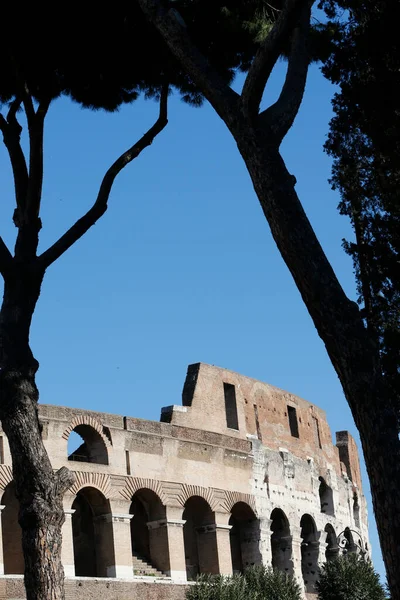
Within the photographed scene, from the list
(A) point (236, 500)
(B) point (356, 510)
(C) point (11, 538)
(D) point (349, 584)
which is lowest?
(D) point (349, 584)

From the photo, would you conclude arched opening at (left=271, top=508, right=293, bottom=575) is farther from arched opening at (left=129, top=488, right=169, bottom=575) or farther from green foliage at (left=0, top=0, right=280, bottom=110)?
green foliage at (left=0, top=0, right=280, bottom=110)

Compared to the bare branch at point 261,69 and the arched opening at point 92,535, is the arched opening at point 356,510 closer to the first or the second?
the arched opening at point 92,535

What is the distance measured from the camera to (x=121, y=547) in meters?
18.3

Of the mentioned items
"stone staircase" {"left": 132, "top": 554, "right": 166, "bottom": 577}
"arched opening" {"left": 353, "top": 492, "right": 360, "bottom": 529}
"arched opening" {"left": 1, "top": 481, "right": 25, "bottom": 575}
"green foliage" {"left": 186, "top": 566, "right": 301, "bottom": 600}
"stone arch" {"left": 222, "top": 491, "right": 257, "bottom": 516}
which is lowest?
"green foliage" {"left": 186, "top": 566, "right": 301, "bottom": 600}

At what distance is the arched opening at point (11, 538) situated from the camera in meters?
17.6

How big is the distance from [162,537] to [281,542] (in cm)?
427

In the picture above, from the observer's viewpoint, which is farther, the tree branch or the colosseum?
the colosseum

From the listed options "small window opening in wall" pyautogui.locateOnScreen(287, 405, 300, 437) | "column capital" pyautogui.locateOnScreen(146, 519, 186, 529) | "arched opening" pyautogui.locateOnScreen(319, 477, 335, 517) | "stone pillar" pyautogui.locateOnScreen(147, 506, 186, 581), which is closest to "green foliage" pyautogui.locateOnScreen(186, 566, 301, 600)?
"stone pillar" pyautogui.locateOnScreen(147, 506, 186, 581)

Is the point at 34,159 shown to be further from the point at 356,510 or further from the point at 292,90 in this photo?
the point at 356,510

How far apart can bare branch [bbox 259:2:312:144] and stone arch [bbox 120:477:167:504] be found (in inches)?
416

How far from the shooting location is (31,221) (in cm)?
1077

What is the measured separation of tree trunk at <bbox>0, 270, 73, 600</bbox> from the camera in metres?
8.95

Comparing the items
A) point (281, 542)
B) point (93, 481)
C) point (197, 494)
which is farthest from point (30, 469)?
point (281, 542)

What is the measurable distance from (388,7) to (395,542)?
554 cm
